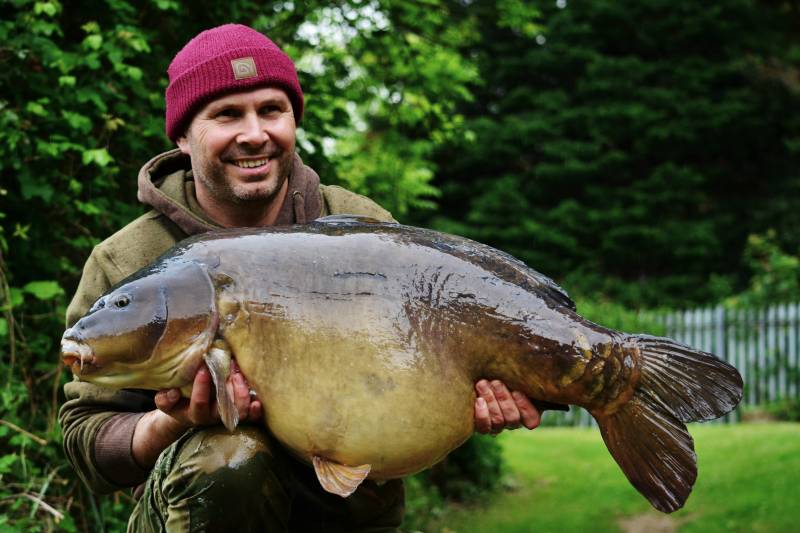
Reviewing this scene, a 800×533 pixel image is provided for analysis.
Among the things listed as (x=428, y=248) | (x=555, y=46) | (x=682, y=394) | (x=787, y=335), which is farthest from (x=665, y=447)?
(x=555, y=46)

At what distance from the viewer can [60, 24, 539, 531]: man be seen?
89.0 inches

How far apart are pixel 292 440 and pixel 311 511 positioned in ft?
1.79

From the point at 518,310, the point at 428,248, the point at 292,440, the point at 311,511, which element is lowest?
the point at 311,511

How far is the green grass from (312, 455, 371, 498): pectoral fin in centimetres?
441

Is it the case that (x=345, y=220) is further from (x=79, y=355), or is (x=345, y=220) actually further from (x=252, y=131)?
(x=79, y=355)

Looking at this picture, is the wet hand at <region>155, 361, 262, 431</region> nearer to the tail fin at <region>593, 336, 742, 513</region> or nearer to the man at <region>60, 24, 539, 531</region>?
the man at <region>60, 24, 539, 531</region>

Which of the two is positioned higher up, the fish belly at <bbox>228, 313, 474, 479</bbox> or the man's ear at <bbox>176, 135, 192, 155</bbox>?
the man's ear at <bbox>176, 135, 192, 155</bbox>

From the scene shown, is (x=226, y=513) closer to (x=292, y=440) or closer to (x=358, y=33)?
(x=292, y=440)

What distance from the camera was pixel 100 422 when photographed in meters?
2.55

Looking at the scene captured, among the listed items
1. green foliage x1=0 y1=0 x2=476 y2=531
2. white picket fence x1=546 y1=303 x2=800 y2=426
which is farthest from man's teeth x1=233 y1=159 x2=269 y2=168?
white picket fence x1=546 y1=303 x2=800 y2=426

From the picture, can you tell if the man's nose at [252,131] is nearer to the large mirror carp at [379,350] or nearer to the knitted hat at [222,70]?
the knitted hat at [222,70]

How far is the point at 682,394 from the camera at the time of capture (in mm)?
2166

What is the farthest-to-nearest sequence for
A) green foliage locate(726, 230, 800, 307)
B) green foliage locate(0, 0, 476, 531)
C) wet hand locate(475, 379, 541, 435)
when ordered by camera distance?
green foliage locate(726, 230, 800, 307)
green foliage locate(0, 0, 476, 531)
wet hand locate(475, 379, 541, 435)

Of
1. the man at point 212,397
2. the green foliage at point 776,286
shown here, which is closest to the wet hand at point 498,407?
the man at point 212,397
